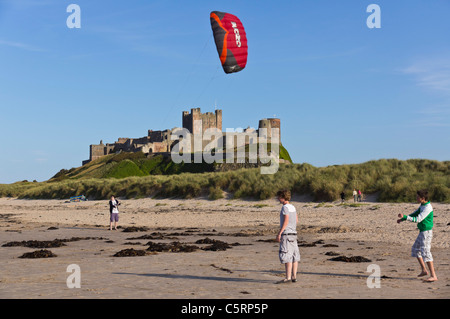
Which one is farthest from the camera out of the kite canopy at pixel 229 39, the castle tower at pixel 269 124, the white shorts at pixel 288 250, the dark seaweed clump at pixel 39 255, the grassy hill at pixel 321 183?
the castle tower at pixel 269 124

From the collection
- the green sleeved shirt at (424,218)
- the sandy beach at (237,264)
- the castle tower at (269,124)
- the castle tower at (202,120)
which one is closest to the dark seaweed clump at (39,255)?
the sandy beach at (237,264)

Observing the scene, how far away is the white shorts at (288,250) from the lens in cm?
873

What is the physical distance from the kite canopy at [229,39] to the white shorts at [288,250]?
57.0ft

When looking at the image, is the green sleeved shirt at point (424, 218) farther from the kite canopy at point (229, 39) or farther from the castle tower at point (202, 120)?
the castle tower at point (202, 120)

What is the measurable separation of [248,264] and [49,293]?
15.6 feet

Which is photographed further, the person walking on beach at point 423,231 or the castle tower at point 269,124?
the castle tower at point 269,124

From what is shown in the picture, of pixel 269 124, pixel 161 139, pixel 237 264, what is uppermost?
pixel 269 124

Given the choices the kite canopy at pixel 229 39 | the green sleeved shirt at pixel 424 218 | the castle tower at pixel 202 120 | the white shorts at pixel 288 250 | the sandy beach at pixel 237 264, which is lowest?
the sandy beach at pixel 237 264

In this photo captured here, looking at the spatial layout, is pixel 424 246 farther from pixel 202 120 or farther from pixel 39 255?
pixel 202 120

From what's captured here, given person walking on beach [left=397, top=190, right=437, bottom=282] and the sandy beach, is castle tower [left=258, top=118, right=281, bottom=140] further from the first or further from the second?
person walking on beach [left=397, top=190, right=437, bottom=282]

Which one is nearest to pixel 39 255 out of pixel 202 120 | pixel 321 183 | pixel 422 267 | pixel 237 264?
pixel 237 264

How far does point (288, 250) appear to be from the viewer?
874 cm

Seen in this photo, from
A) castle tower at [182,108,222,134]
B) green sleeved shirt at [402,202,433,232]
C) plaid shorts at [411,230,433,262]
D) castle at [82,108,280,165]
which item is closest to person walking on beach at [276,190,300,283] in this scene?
green sleeved shirt at [402,202,433,232]

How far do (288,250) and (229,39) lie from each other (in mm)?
18144
